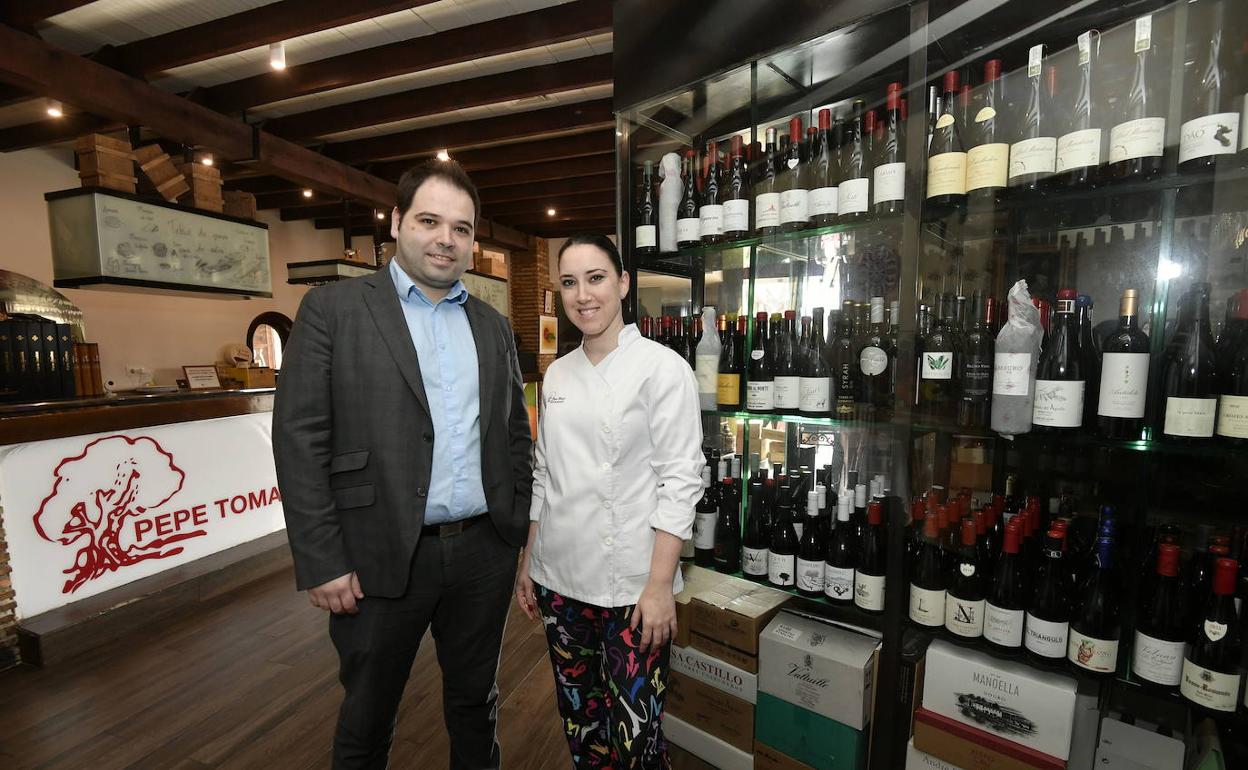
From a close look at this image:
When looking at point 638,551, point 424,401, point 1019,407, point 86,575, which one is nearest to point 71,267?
point 86,575

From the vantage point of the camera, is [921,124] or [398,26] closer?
[921,124]

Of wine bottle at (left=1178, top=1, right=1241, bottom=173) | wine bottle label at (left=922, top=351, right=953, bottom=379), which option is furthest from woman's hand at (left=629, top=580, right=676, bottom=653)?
wine bottle at (left=1178, top=1, right=1241, bottom=173)

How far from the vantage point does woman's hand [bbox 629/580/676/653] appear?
1290 mm

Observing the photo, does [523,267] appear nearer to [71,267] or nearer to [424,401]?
[71,267]

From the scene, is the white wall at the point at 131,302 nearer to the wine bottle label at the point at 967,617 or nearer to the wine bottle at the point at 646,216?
the wine bottle at the point at 646,216

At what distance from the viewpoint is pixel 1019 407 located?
4.21ft

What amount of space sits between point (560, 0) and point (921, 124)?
2.58 meters

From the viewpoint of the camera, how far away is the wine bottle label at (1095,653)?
122 cm

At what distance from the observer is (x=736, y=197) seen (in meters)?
1.83

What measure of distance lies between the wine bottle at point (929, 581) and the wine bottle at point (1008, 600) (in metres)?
0.10

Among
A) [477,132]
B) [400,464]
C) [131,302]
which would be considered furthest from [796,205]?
[131,302]

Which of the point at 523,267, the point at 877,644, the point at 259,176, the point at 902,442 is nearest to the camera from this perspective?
the point at 902,442

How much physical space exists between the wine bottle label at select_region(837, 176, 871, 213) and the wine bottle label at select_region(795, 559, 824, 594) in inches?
39.3

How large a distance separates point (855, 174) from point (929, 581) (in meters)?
1.17
